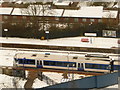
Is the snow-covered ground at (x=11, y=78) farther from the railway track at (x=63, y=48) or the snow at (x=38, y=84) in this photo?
the railway track at (x=63, y=48)

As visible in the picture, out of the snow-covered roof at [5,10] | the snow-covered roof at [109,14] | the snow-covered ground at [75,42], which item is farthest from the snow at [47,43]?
the snow-covered roof at [5,10]

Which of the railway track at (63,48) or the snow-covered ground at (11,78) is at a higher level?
the railway track at (63,48)

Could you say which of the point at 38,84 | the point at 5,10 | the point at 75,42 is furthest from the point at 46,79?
the point at 5,10

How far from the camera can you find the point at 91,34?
25.4 metres

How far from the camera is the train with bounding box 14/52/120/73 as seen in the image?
17.2m

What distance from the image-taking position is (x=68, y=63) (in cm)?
1770

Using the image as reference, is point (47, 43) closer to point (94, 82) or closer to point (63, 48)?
point (63, 48)

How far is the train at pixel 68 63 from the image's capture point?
17.2m

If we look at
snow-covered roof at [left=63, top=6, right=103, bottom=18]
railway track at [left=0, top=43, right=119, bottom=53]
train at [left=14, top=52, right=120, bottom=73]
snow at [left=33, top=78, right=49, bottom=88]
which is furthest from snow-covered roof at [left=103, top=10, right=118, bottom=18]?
snow at [left=33, top=78, right=49, bottom=88]

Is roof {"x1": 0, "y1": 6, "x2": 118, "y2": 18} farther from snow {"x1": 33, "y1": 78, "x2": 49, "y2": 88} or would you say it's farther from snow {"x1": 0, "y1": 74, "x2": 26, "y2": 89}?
snow {"x1": 33, "y1": 78, "x2": 49, "y2": 88}

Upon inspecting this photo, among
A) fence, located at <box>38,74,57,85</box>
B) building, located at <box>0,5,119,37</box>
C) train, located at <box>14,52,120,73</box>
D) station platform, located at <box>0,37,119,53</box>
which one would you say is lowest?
fence, located at <box>38,74,57,85</box>

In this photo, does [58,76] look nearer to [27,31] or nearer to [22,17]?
[27,31]

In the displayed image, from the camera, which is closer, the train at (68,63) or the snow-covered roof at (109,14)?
the train at (68,63)

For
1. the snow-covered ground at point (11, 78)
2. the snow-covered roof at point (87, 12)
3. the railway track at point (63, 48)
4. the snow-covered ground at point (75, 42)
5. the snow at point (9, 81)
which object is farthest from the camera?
the snow-covered roof at point (87, 12)
